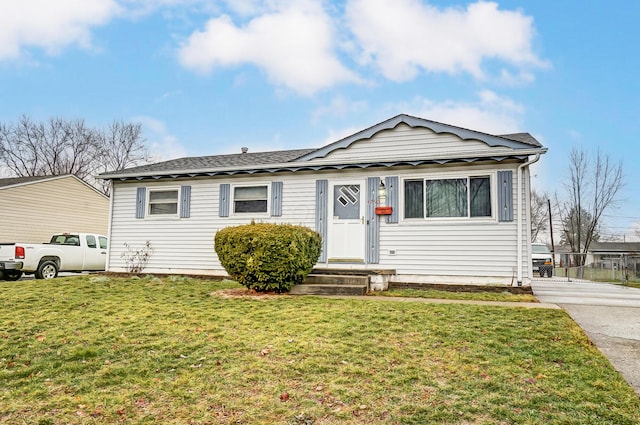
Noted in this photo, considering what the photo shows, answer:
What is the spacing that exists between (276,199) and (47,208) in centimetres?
1315

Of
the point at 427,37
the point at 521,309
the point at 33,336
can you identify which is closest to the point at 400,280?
the point at 521,309

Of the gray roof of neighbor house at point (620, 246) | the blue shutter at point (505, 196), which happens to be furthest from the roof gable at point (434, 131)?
the gray roof of neighbor house at point (620, 246)

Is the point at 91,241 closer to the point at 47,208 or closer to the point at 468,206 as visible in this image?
the point at 47,208

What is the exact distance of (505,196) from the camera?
8820 mm

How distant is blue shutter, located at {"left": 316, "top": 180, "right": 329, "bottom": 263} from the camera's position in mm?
9984

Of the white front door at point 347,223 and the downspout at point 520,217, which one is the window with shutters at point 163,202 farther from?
the downspout at point 520,217

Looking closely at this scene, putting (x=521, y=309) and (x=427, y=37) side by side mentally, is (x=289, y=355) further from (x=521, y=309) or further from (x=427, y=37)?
(x=427, y=37)

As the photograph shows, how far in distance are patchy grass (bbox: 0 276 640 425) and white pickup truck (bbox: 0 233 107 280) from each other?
6.72 m

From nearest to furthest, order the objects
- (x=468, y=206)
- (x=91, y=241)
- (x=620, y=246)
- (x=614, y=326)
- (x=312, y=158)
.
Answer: (x=614, y=326) < (x=468, y=206) < (x=312, y=158) < (x=91, y=241) < (x=620, y=246)

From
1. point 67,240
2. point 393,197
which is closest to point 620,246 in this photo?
point 393,197

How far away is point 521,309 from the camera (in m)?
6.32

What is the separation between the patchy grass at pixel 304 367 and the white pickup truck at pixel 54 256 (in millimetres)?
6724

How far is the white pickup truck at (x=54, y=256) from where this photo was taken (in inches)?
466

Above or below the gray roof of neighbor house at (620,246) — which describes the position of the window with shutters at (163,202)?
above
